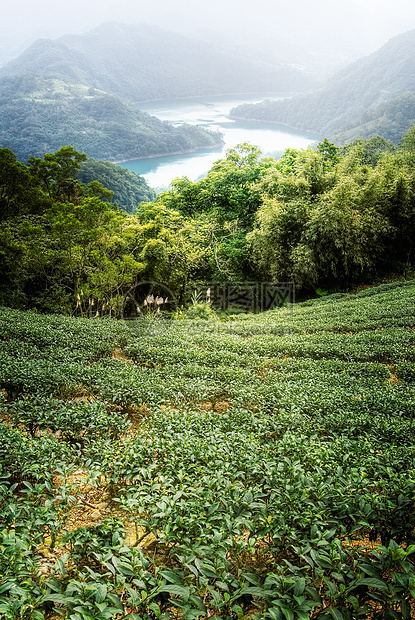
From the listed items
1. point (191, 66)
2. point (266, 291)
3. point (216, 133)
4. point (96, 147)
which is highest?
point (191, 66)

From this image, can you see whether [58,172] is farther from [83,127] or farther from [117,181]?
[83,127]

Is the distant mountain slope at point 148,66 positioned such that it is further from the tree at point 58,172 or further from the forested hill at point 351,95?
the tree at point 58,172

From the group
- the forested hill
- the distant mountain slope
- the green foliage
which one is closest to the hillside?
the green foliage

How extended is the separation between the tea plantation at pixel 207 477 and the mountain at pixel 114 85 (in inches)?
2045

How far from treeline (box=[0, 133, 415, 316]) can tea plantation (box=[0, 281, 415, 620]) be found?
4.68m

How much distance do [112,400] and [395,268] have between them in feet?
37.4

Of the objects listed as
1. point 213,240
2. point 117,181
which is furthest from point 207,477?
point 117,181

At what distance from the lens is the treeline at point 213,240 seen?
36.4 feet

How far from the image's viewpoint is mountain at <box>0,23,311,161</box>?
202 feet

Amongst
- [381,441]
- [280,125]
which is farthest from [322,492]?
[280,125]

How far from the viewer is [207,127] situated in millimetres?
80625

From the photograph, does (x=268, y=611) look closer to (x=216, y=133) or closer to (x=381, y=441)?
(x=381, y=441)

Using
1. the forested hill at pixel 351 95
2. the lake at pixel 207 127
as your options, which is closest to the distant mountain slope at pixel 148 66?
the lake at pixel 207 127

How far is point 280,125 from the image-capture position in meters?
82.3
